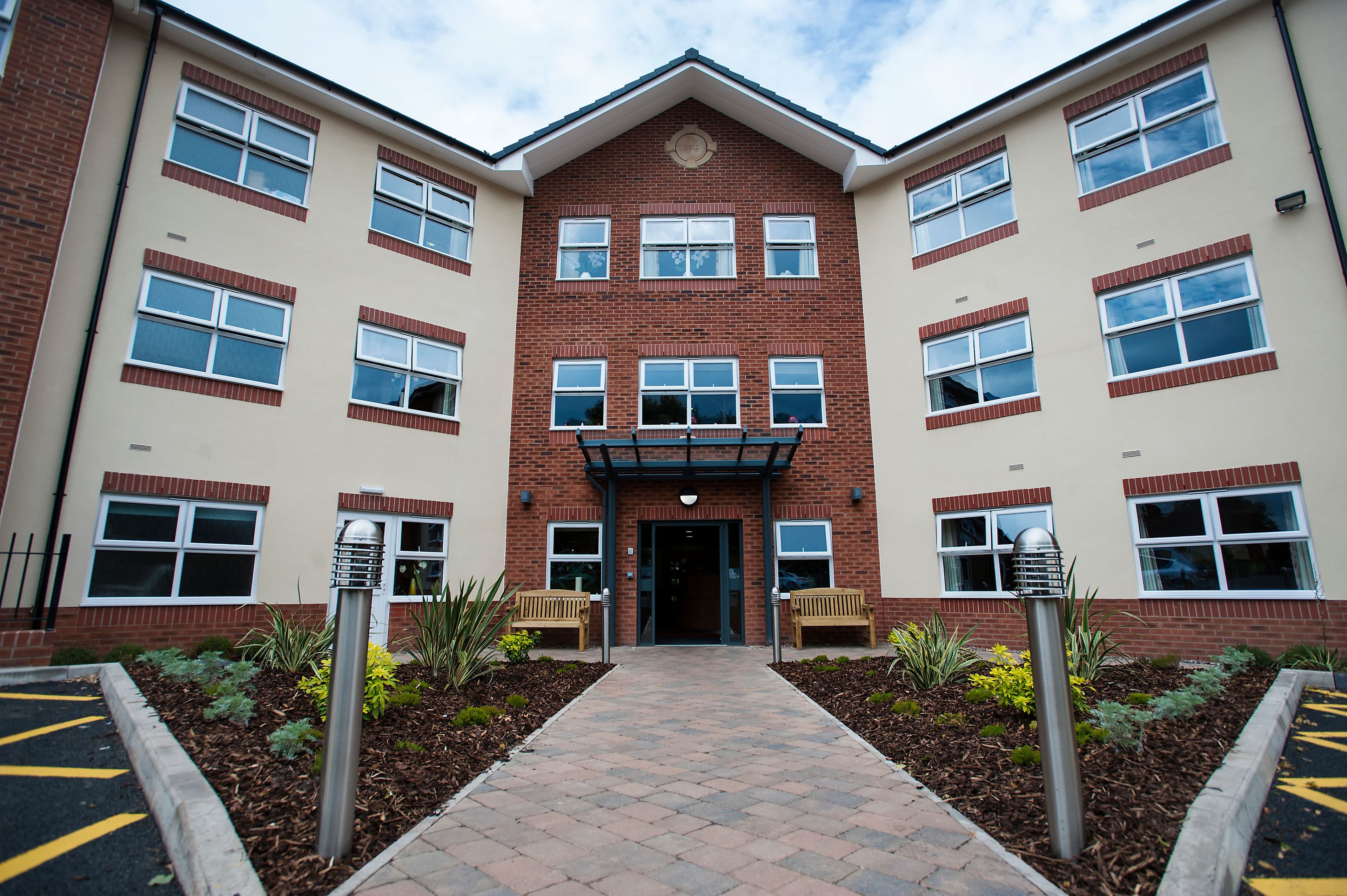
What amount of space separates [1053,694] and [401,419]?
9.88 metres

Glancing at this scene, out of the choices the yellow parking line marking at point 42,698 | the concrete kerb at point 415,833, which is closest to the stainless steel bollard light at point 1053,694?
the concrete kerb at point 415,833

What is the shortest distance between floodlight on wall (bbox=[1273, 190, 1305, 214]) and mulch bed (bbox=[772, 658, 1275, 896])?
18.4 feet

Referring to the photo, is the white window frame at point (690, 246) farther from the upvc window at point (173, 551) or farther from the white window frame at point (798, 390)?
the upvc window at point (173, 551)

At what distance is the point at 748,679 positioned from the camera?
8070 mm

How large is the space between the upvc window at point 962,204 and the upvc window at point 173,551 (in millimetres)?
11276

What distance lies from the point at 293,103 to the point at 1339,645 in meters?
15.2

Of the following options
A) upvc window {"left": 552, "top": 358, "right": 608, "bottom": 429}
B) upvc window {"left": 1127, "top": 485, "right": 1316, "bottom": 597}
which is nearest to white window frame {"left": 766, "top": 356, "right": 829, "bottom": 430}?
upvc window {"left": 552, "top": 358, "right": 608, "bottom": 429}

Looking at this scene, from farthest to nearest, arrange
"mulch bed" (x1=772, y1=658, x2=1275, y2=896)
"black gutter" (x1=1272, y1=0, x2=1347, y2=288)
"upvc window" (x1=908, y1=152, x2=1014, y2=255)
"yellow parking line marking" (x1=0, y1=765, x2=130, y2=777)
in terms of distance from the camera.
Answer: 1. "upvc window" (x1=908, y1=152, x2=1014, y2=255)
2. "black gutter" (x1=1272, y1=0, x2=1347, y2=288)
3. "yellow parking line marking" (x1=0, y1=765, x2=130, y2=777)
4. "mulch bed" (x1=772, y1=658, x2=1275, y2=896)

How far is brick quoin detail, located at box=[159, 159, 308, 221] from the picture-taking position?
915 cm

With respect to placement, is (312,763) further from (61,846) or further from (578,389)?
(578,389)

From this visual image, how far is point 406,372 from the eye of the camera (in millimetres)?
10977

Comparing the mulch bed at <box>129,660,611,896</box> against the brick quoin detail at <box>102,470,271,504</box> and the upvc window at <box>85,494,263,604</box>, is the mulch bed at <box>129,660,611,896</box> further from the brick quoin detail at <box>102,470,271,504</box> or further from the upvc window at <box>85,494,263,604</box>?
the brick quoin detail at <box>102,470,271,504</box>

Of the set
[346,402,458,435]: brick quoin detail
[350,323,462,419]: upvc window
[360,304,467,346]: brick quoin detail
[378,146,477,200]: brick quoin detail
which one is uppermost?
[378,146,477,200]: brick quoin detail

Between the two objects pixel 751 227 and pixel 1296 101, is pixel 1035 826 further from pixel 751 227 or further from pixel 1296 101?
pixel 751 227
